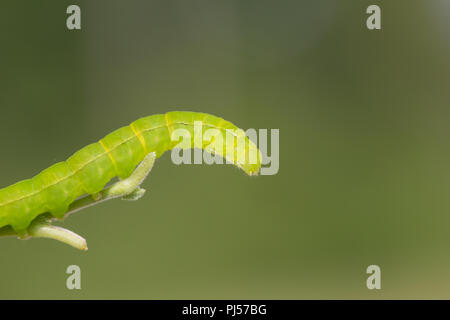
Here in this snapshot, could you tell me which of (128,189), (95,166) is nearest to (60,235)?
(128,189)

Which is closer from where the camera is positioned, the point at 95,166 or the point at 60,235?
the point at 60,235

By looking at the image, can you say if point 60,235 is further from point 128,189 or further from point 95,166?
point 95,166

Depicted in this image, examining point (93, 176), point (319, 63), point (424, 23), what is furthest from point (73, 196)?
point (424, 23)

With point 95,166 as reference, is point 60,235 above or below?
below

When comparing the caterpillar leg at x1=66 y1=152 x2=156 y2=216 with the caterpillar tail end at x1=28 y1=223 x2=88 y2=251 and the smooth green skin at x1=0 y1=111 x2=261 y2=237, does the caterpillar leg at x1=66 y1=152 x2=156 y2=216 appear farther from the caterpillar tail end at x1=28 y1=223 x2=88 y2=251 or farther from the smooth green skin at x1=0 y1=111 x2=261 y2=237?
the smooth green skin at x1=0 y1=111 x2=261 y2=237

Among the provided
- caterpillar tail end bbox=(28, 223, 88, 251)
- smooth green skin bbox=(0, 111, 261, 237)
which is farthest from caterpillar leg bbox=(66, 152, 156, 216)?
smooth green skin bbox=(0, 111, 261, 237)

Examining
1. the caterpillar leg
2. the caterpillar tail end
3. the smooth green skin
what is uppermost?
the smooth green skin
